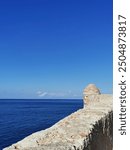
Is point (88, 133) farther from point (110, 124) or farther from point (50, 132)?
point (110, 124)

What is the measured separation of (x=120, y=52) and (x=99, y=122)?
246 centimetres

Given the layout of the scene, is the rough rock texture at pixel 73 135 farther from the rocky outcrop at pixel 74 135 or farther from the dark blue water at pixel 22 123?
the dark blue water at pixel 22 123

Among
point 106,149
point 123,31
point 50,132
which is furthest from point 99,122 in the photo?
point 123,31

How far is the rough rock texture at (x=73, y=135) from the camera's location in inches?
148

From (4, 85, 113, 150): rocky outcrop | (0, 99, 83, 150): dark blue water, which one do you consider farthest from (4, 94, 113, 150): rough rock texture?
(0, 99, 83, 150): dark blue water

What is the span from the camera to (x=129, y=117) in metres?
3.79

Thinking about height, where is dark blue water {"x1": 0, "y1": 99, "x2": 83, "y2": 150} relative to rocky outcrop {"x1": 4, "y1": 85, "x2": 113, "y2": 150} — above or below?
below

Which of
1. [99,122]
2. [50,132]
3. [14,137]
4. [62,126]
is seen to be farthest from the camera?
[14,137]

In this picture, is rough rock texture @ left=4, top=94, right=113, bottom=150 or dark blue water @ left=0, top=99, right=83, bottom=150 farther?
dark blue water @ left=0, top=99, right=83, bottom=150

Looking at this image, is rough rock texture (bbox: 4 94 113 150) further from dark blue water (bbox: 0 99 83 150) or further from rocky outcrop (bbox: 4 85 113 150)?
dark blue water (bbox: 0 99 83 150)

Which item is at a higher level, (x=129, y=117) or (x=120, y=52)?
(x=120, y=52)

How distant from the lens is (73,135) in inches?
171

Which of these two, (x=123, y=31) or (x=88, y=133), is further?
(x=88, y=133)

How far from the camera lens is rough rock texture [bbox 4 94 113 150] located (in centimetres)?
375
